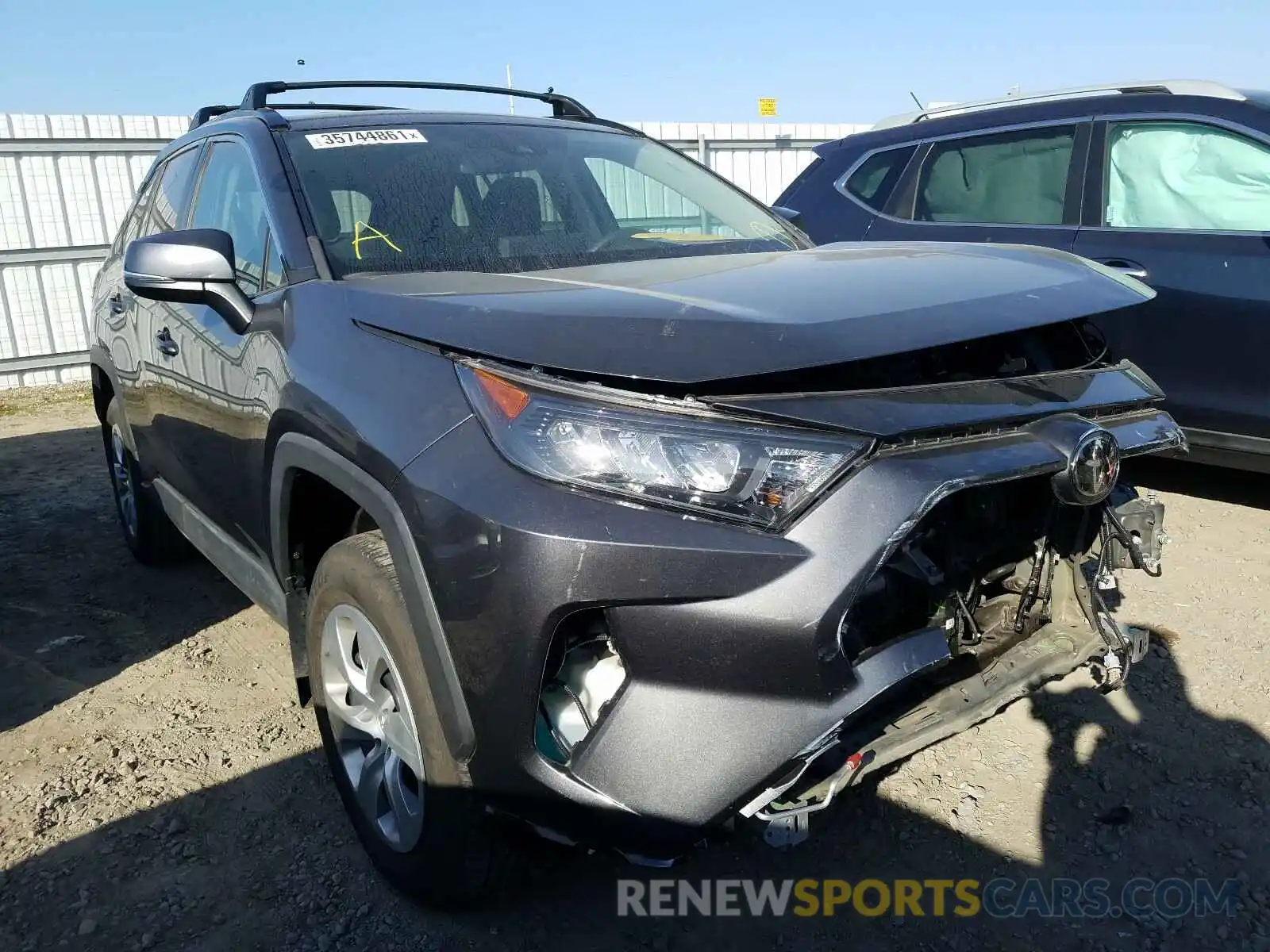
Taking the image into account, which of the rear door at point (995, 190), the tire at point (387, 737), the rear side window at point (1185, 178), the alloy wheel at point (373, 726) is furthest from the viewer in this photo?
the rear door at point (995, 190)

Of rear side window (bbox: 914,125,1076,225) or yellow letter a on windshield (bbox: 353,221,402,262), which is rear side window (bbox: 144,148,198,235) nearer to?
yellow letter a on windshield (bbox: 353,221,402,262)

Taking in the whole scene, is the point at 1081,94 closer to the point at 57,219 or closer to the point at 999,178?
the point at 999,178

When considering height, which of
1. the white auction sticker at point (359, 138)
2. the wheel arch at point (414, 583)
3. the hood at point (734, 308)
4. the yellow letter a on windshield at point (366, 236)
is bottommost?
the wheel arch at point (414, 583)

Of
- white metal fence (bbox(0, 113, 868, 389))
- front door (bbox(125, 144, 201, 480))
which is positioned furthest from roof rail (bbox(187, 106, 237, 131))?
white metal fence (bbox(0, 113, 868, 389))

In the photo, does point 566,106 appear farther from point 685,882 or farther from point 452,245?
point 685,882

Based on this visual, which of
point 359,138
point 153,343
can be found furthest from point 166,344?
point 359,138

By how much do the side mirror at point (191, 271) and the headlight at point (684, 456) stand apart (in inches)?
48.2

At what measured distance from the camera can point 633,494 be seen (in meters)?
1.62

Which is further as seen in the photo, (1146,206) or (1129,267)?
(1146,206)

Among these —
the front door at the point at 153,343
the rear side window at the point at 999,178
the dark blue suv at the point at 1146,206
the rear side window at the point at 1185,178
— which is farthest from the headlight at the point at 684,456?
the rear side window at the point at 999,178

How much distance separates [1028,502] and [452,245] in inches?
60.6

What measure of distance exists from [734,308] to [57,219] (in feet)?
32.1

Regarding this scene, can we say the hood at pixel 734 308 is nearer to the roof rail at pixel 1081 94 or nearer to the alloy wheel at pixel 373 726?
the alloy wheel at pixel 373 726

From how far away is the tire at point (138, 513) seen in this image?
4.20m
